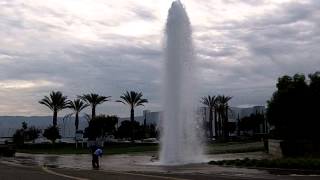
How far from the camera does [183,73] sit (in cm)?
3500

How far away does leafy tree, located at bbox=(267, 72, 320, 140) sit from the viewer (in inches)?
1580

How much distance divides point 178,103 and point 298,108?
34.4ft

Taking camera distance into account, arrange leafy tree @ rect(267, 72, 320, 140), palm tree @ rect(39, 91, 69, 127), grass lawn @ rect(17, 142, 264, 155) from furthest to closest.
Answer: palm tree @ rect(39, 91, 69, 127) → grass lawn @ rect(17, 142, 264, 155) → leafy tree @ rect(267, 72, 320, 140)

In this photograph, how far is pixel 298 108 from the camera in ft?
133

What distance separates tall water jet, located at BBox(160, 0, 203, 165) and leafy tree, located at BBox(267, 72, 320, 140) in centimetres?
914

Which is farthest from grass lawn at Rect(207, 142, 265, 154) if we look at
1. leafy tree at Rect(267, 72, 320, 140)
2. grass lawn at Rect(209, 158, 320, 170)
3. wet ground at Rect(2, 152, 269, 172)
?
grass lawn at Rect(209, 158, 320, 170)

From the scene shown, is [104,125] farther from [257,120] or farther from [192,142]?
[192,142]

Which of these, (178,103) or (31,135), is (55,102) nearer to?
(31,135)

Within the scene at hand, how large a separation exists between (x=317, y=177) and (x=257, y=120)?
9999cm

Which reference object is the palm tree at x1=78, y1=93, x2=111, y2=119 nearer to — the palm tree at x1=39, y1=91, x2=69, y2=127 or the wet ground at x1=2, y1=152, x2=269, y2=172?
the palm tree at x1=39, y1=91, x2=69, y2=127

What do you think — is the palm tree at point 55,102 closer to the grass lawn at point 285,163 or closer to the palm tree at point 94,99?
the palm tree at point 94,99

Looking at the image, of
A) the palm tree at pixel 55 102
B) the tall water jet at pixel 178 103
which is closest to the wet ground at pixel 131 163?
the tall water jet at pixel 178 103

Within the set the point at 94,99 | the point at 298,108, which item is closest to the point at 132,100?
the point at 94,99

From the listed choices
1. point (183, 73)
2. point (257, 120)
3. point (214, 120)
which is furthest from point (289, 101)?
point (257, 120)
